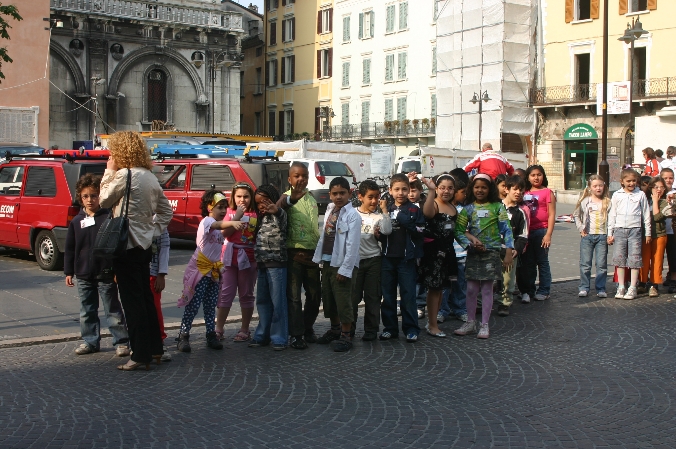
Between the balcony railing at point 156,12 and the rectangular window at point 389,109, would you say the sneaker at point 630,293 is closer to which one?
the balcony railing at point 156,12

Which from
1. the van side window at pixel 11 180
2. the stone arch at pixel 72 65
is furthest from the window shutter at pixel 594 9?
the van side window at pixel 11 180

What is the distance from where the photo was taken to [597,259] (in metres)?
12.3

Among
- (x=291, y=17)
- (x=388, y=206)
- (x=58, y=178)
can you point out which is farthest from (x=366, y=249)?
(x=291, y=17)

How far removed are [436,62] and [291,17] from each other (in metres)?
16.9

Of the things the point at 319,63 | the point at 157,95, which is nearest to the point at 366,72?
the point at 319,63

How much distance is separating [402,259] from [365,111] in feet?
171

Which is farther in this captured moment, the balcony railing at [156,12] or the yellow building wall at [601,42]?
the balcony railing at [156,12]

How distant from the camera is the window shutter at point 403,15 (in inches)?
2226

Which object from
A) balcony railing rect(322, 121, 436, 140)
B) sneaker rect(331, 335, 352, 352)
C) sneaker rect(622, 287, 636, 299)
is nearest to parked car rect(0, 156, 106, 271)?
sneaker rect(331, 335, 352, 352)

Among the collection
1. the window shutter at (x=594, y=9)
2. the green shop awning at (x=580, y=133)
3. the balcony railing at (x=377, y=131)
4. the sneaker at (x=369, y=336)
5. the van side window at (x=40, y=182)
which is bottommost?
the sneaker at (x=369, y=336)

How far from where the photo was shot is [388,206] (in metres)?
9.22

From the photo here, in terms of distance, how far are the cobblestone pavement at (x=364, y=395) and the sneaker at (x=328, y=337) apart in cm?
29

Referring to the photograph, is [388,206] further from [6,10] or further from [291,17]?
[291,17]

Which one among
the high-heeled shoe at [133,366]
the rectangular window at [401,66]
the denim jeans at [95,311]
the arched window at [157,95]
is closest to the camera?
the high-heeled shoe at [133,366]
